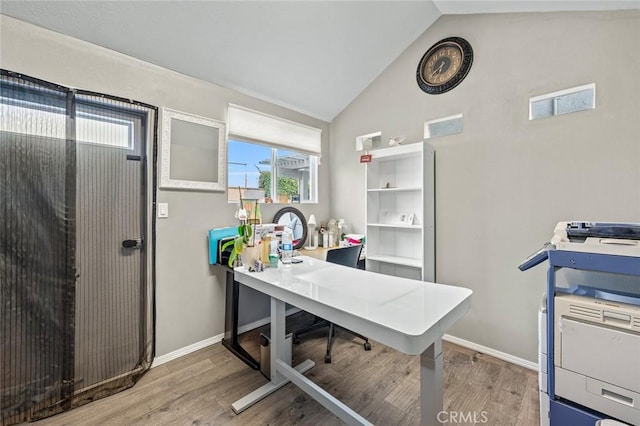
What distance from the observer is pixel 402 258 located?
283cm

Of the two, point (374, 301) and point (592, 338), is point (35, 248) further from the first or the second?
point (592, 338)

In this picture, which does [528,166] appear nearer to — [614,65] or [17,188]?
[614,65]

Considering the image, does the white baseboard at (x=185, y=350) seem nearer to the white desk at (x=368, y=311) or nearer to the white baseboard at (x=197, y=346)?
the white baseboard at (x=197, y=346)

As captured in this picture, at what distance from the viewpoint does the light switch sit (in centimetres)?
218

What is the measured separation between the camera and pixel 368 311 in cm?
116

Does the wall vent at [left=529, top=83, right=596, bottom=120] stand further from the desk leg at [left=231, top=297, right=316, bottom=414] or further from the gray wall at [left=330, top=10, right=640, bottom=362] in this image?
the desk leg at [left=231, top=297, right=316, bottom=414]

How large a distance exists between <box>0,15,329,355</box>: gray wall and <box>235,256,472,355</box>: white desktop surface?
77cm

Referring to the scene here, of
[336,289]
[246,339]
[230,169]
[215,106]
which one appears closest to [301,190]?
[230,169]

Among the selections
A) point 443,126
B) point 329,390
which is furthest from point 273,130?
point 329,390

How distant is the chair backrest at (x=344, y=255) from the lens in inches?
92.3

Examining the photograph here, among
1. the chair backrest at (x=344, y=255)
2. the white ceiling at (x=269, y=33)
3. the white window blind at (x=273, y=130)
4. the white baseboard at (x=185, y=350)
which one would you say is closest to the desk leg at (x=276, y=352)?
the chair backrest at (x=344, y=255)

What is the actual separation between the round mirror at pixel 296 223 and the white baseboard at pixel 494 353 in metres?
1.83

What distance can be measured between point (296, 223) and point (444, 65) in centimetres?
227

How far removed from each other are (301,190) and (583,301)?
8.85 feet
